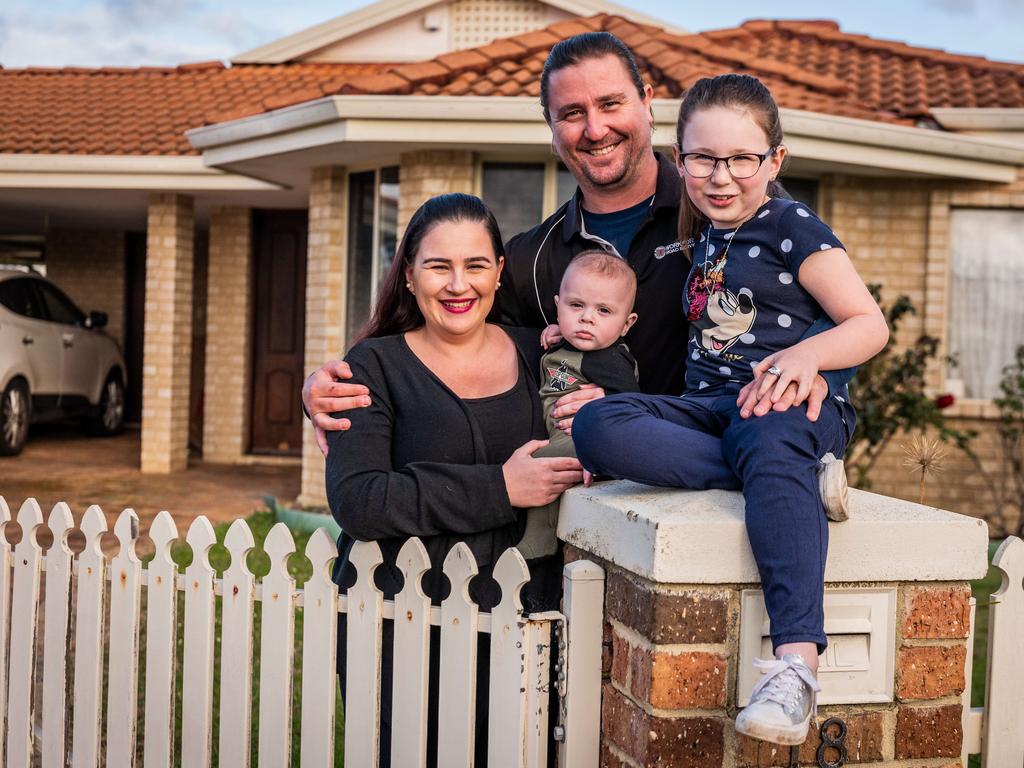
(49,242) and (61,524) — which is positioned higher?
(49,242)

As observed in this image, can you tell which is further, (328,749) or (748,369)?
(328,749)

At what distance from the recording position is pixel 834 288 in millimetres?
2391

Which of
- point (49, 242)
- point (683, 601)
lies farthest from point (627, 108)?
point (49, 242)

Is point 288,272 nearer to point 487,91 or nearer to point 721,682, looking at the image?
point 487,91

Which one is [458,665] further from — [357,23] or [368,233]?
[357,23]

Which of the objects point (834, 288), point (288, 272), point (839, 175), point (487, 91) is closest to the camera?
point (834, 288)

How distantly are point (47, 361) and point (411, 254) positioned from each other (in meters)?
11.6

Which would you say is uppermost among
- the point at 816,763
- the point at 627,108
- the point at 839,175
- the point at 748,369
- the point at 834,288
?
the point at 839,175

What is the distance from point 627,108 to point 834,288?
90 centimetres

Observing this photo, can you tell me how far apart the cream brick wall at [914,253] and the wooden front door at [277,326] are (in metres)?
6.66

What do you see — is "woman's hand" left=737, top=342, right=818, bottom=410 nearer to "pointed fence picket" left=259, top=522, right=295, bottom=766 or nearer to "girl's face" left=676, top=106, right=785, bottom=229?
"girl's face" left=676, top=106, right=785, bottom=229

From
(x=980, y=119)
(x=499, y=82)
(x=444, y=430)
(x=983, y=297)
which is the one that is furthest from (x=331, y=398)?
(x=983, y=297)

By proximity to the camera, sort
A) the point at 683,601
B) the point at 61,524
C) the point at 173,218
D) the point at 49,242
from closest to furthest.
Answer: the point at 683,601, the point at 61,524, the point at 173,218, the point at 49,242

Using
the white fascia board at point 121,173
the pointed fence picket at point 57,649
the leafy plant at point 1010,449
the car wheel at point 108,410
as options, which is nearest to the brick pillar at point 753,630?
the pointed fence picket at point 57,649
